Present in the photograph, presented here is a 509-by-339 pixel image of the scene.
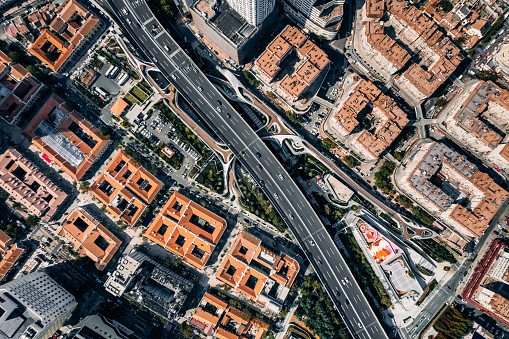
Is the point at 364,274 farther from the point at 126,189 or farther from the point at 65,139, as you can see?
the point at 65,139

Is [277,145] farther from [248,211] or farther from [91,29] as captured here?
[91,29]

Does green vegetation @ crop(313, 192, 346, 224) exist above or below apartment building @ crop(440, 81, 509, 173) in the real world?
below

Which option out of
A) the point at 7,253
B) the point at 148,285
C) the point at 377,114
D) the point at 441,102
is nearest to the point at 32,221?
the point at 7,253

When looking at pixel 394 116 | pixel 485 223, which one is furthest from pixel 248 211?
pixel 485 223

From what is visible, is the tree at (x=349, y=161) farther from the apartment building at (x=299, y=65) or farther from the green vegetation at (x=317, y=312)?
the green vegetation at (x=317, y=312)

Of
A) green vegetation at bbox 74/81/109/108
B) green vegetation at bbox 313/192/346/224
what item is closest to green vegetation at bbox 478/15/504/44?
green vegetation at bbox 313/192/346/224

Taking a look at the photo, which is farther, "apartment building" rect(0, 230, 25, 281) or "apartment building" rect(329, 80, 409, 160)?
"apartment building" rect(0, 230, 25, 281)

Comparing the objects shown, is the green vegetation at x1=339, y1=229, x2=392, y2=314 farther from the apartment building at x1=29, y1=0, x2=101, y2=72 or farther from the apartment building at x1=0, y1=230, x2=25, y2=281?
the apartment building at x1=29, y1=0, x2=101, y2=72
